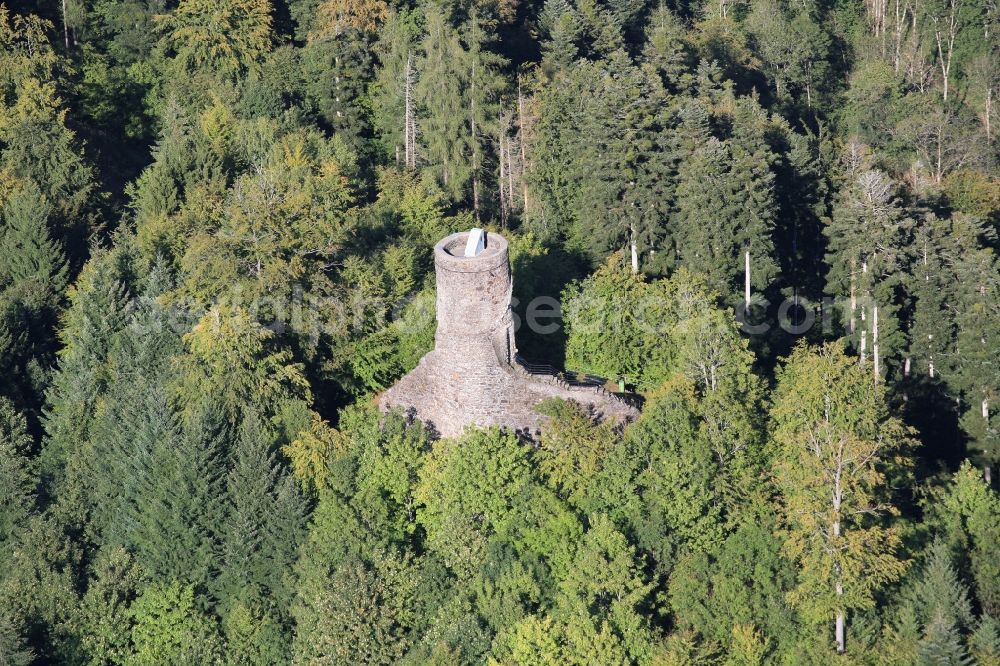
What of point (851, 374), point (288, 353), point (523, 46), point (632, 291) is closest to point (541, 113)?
point (523, 46)

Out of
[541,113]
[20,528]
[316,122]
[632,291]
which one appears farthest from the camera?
[316,122]

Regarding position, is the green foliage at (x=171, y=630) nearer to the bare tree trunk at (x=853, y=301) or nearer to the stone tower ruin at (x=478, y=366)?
the stone tower ruin at (x=478, y=366)

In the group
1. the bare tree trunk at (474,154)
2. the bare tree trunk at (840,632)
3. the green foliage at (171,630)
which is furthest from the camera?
the bare tree trunk at (474,154)

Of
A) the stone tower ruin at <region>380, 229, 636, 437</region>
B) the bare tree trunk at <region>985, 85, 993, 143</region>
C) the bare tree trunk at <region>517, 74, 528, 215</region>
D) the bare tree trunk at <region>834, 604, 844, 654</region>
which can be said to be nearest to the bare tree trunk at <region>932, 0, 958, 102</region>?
the bare tree trunk at <region>985, 85, 993, 143</region>

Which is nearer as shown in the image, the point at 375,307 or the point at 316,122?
the point at 375,307

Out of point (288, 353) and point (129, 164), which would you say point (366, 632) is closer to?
point (288, 353)

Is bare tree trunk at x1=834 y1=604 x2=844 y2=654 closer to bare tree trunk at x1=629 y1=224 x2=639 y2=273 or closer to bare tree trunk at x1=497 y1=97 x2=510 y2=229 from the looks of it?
bare tree trunk at x1=629 y1=224 x2=639 y2=273

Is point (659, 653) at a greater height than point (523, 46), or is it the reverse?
point (523, 46)

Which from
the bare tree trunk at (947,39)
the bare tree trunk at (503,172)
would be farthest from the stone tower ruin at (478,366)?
the bare tree trunk at (947,39)
